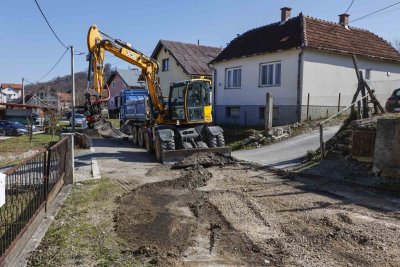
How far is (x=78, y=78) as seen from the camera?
92438 millimetres

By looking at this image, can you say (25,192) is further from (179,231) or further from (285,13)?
(285,13)

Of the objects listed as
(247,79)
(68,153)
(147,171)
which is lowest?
(147,171)

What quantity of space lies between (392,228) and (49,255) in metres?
5.23

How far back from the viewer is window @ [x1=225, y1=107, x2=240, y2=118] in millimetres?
24562

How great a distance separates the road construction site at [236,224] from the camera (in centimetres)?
523

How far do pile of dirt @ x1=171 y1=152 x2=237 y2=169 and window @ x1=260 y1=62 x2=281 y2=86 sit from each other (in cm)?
946

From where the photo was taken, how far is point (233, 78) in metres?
25.1

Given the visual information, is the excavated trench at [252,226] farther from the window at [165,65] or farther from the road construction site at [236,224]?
the window at [165,65]

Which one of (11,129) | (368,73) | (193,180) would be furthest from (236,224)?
(11,129)

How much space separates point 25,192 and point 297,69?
1674cm

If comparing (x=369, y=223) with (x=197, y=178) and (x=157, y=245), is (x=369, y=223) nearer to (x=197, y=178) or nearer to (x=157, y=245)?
(x=157, y=245)

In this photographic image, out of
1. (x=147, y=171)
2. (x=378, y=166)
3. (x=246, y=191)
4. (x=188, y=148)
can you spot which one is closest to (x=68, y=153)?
(x=147, y=171)

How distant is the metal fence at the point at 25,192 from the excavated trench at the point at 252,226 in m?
1.37

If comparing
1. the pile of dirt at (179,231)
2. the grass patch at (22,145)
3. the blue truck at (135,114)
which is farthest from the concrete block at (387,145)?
the grass patch at (22,145)
